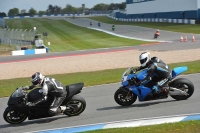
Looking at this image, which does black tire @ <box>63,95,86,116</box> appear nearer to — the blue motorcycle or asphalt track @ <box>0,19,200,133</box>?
asphalt track @ <box>0,19,200,133</box>

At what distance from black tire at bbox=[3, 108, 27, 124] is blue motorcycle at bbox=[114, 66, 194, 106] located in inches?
114

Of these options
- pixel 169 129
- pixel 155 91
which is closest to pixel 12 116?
pixel 155 91

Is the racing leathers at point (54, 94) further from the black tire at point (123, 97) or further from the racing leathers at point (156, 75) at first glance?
the racing leathers at point (156, 75)

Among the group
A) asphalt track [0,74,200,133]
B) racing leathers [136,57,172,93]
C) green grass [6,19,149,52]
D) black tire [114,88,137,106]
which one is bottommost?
green grass [6,19,149,52]

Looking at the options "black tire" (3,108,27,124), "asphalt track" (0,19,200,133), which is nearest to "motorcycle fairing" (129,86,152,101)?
"asphalt track" (0,19,200,133)

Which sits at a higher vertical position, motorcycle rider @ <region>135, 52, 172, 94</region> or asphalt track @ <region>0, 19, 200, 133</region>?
motorcycle rider @ <region>135, 52, 172, 94</region>

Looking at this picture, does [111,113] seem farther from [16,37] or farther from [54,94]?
[16,37]

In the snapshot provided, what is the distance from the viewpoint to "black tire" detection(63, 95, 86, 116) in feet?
35.6

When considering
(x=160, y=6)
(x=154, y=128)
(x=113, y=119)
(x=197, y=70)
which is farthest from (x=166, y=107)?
(x=160, y=6)

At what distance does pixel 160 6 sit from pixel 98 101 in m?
72.4

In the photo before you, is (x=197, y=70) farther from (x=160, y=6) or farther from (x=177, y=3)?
(x=160, y=6)

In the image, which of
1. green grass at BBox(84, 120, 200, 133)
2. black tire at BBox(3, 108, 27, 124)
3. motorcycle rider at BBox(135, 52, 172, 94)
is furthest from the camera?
motorcycle rider at BBox(135, 52, 172, 94)

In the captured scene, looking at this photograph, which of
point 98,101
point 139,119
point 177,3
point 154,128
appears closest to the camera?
point 154,128

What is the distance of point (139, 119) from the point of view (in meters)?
9.83
